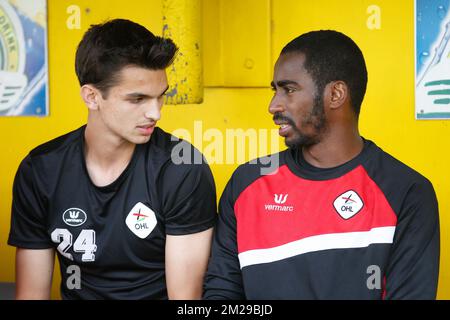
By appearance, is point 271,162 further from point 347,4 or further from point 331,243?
point 347,4

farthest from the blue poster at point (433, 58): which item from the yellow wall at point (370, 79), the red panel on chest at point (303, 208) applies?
the red panel on chest at point (303, 208)

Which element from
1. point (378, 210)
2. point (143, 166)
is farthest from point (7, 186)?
point (378, 210)

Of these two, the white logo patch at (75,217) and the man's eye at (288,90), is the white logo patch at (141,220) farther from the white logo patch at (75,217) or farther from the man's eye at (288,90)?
the man's eye at (288,90)

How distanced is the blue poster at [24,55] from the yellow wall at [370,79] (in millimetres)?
48

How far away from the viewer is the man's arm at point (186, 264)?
2.11 metres

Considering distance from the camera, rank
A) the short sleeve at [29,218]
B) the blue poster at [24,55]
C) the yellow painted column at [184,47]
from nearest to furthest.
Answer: the short sleeve at [29,218] < the yellow painted column at [184,47] < the blue poster at [24,55]

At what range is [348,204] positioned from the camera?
1.94m

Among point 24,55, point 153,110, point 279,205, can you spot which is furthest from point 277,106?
point 24,55

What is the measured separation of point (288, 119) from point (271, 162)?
0.54 feet

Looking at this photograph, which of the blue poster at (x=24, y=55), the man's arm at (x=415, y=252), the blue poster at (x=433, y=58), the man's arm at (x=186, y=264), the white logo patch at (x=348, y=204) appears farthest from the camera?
the blue poster at (x=24, y=55)

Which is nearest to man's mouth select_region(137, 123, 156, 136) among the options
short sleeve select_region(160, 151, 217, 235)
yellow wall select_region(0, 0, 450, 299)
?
short sleeve select_region(160, 151, 217, 235)

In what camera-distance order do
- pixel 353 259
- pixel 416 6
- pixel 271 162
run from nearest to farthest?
pixel 353 259 → pixel 271 162 → pixel 416 6
